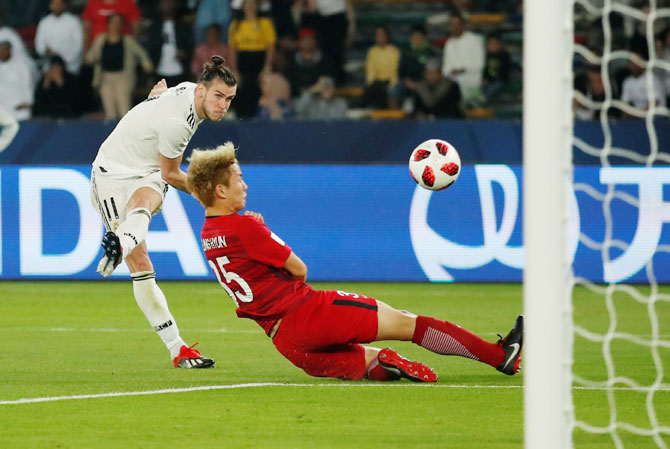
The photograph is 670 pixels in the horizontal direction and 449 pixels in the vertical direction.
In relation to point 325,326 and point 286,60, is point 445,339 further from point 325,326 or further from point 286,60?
point 286,60

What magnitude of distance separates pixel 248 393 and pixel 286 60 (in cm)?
955

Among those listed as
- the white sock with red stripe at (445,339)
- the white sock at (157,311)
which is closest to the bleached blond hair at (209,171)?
the white sock at (157,311)

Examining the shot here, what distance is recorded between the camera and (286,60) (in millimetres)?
15305

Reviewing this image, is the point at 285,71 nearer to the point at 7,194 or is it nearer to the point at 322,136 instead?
the point at 322,136

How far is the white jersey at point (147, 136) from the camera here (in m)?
7.68

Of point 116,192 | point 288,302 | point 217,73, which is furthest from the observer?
point 116,192

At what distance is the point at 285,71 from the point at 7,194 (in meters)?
4.32

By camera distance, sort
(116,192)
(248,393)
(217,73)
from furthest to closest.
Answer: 1. (116,192)
2. (217,73)
3. (248,393)

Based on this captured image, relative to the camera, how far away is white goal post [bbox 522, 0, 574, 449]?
3.84 metres

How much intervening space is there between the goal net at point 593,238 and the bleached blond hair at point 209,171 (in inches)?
75.3

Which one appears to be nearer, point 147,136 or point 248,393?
point 248,393

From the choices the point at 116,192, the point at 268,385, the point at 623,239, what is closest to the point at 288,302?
the point at 268,385

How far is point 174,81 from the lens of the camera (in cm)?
1528

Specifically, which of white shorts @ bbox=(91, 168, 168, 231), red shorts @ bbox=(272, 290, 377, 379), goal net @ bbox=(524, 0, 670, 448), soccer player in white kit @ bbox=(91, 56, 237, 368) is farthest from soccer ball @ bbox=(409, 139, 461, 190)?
white shorts @ bbox=(91, 168, 168, 231)
